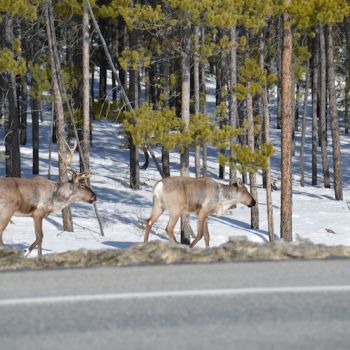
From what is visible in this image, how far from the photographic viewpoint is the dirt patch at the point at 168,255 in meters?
7.25

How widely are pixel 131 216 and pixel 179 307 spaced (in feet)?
65.6

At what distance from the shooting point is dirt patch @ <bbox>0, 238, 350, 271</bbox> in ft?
23.8

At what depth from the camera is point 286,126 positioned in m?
18.5

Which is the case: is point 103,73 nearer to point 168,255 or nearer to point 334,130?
point 334,130

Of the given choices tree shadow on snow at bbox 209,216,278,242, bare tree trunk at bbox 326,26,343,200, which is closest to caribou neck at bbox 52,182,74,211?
tree shadow on snow at bbox 209,216,278,242

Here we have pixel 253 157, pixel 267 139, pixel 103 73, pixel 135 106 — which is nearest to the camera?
Answer: pixel 253 157

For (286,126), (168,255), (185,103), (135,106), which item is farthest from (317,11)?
(135,106)

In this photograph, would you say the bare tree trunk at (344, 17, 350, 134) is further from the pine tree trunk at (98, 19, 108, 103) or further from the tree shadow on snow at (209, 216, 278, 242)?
the tree shadow on snow at (209, 216, 278, 242)

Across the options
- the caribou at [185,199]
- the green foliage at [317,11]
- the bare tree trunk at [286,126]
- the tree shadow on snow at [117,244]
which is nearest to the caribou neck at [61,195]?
the caribou at [185,199]

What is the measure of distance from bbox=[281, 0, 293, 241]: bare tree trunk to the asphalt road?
39.4 ft

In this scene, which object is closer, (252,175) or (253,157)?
(253,157)

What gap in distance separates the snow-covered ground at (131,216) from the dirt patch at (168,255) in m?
8.06

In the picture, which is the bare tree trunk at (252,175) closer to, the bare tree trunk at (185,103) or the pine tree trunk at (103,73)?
the bare tree trunk at (185,103)

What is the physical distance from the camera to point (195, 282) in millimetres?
6055
